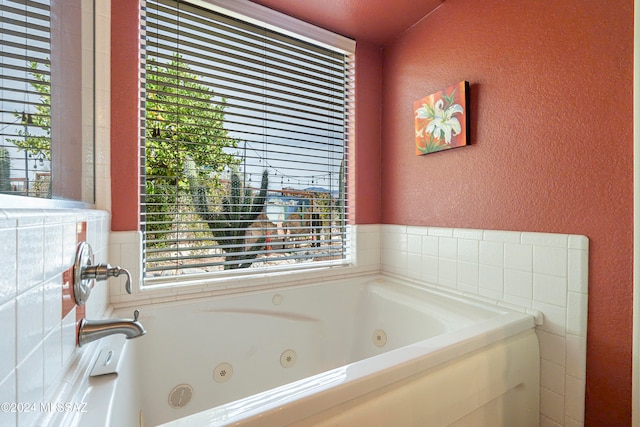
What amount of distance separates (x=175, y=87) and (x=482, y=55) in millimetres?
1553

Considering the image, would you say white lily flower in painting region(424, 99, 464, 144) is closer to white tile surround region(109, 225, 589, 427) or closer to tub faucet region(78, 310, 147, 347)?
white tile surround region(109, 225, 589, 427)

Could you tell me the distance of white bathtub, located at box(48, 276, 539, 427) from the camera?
698 millimetres

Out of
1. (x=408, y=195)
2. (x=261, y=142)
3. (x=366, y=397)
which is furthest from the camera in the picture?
Result: (x=408, y=195)

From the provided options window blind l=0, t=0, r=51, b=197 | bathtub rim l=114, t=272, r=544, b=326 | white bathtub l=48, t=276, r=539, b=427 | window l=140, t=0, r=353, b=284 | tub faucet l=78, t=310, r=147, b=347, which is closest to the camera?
window blind l=0, t=0, r=51, b=197

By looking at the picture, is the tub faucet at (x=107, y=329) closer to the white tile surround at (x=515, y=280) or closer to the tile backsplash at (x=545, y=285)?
the white tile surround at (x=515, y=280)

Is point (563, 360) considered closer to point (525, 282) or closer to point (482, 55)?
point (525, 282)

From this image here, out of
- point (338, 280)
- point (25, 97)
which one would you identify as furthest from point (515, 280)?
point (25, 97)

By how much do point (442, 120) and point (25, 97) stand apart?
164 centimetres

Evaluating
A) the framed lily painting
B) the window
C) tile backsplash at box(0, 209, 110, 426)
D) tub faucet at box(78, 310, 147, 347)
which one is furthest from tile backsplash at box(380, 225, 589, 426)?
tile backsplash at box(0, 209, 110, 426)

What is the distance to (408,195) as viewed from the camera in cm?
183

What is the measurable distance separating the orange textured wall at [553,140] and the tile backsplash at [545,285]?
4cm

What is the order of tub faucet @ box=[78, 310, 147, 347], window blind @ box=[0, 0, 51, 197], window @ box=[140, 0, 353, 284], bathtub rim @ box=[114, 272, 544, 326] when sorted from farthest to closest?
window @ box=[140, 0, 353, 284]
bathtub rim @ box=[114, 272, 544, 326]
tub faucet @ box=[78, 310, 147, 347]
window blind @ box=[0, 0, 51, 197]

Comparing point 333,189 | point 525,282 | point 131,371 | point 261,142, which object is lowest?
point 131,371

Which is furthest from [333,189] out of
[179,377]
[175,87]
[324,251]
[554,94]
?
[179,377]
